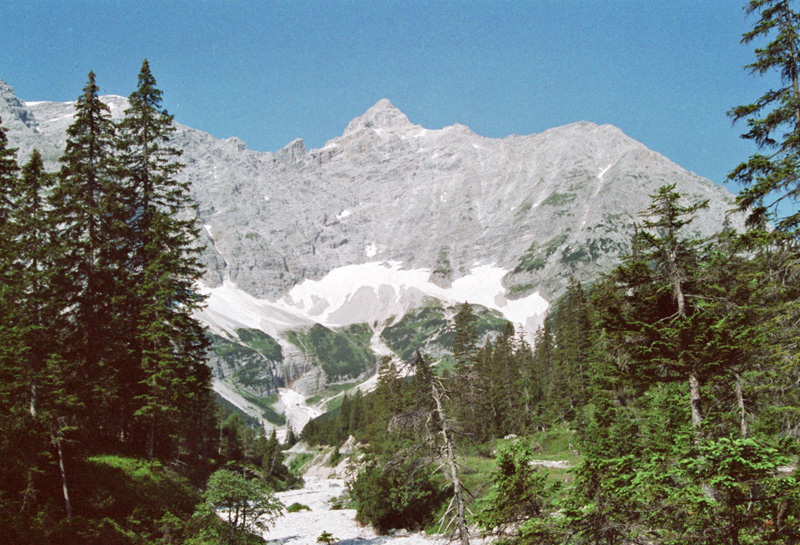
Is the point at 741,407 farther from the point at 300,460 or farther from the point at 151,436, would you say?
the point at 300,460

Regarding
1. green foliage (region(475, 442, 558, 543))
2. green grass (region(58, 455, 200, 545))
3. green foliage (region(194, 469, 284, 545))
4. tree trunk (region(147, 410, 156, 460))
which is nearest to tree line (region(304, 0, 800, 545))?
green foliage (region(475, 442, 558, 543))

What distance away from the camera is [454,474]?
51.5 feet

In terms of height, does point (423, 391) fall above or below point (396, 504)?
above

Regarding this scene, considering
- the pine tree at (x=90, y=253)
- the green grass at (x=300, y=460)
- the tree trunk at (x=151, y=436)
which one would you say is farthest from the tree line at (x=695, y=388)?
the green grass at (x=300, y=460)

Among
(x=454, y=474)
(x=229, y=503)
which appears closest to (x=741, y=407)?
(x=454, y=474)

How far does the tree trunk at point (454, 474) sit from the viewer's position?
582 inches

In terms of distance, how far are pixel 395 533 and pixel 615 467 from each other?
32083mm

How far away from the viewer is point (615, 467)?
10.8 metres

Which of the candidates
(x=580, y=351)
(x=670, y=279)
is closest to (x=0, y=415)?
(x=670, y=279)

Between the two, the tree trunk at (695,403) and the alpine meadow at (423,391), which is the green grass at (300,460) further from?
the tree trunk at (695,403)

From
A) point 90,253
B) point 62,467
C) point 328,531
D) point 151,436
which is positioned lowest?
point 328,531

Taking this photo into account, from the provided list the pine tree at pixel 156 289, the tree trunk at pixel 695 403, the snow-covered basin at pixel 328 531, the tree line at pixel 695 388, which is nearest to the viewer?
the tree line at pixel 695 388

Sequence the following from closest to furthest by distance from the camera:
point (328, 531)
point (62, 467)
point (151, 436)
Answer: point (62, 467), point (151, 436), point (328, 531)

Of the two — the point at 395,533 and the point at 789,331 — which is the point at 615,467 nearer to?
the point at 789,331
